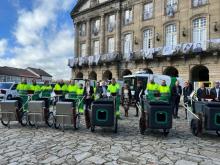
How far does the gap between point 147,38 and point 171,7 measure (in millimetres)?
4666

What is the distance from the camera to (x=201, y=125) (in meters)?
8.62

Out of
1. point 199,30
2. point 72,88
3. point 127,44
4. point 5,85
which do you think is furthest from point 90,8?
point 72,88

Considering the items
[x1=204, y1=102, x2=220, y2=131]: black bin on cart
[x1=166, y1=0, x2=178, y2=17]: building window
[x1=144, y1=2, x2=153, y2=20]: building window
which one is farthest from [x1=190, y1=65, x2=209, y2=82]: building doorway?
[x1=204, y1=102, x2=220, y2=131]: black bin on cart

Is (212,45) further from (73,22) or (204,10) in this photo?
(73,22)

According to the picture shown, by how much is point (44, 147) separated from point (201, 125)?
4880 millimetres

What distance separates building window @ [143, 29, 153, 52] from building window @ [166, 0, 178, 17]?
10.3 feet

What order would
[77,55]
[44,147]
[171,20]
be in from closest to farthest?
[44,147], [171,20], [77,55]

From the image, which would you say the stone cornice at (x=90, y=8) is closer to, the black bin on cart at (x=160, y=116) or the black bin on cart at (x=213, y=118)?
the black bin on cart at (x=160, y=116)

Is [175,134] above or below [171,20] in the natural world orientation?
below

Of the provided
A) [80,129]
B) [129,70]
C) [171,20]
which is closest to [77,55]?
[129,70]

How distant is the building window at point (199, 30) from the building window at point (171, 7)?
276 centimetres

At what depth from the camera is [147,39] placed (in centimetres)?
3275

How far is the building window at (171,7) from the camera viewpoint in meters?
29.8

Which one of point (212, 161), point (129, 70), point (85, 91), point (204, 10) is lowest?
point (212, 161)
